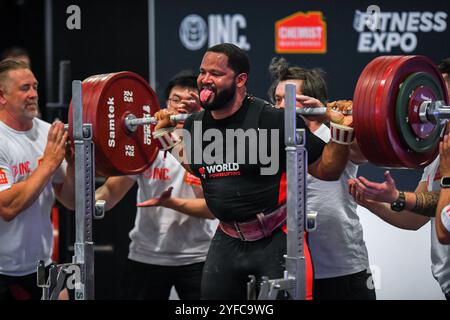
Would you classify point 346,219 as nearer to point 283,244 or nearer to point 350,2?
point 283,244

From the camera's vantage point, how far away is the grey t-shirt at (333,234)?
4.54 metres

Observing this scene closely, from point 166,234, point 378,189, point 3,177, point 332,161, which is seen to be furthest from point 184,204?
point 378,189

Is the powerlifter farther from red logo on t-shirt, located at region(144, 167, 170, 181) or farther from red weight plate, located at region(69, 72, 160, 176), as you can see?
red logo on t-shirt, located at region(144, 167, 170, 181)

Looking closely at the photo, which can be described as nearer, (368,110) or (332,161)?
(368,110)

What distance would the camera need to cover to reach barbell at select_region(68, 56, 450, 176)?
A: 3.89m

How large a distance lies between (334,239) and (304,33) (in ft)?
7.38

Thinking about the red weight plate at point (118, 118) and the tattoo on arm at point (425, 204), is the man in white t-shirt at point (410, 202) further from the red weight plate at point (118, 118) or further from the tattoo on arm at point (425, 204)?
the red weight plate at point (118, 118)

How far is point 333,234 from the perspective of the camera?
455 cm

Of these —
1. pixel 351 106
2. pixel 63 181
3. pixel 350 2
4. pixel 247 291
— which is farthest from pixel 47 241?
pixel 350 2

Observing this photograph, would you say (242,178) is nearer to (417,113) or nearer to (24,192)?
(417,113)

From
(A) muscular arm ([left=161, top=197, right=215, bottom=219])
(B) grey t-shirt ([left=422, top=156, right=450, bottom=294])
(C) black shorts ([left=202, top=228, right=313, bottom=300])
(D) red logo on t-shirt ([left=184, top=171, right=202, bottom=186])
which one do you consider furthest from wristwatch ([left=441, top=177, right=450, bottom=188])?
(D) red logo on t-shirt ([left=184, top=171, right=202, bottom=186])

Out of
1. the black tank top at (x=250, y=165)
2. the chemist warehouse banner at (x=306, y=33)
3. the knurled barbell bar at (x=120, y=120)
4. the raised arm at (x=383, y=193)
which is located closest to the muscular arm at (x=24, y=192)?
the knurled barbell bar at (x=120, y=120)

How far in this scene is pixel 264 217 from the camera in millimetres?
4082
